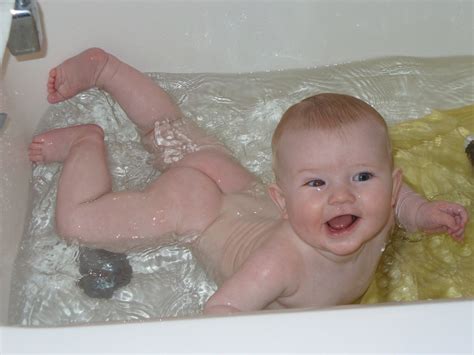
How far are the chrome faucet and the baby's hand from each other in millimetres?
659

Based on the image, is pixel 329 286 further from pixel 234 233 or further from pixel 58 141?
pixel 58 141

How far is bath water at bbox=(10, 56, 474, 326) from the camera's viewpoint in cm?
121

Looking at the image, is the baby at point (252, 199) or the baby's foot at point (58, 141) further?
the baby's foot at point (58, 141)

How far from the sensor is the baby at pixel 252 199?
3.48 feet

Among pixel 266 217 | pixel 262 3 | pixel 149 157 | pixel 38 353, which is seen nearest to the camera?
pixel 38 353

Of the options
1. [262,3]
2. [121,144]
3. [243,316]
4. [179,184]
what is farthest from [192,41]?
[243,316]

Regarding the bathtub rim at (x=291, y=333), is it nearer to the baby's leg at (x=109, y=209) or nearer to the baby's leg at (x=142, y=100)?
the baby's leg at (x=109, y=209)

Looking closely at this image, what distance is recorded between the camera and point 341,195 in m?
1.03

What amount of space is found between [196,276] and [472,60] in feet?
2.49

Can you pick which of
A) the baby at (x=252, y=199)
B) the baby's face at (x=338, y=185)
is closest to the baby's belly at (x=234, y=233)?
the baby at (x=252, y=199)

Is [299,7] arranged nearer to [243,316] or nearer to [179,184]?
[179,184]

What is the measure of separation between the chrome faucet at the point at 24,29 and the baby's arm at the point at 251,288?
49 cm

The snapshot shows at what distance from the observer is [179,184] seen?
1.25 metres

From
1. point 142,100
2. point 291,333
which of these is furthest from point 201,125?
point 291,333
